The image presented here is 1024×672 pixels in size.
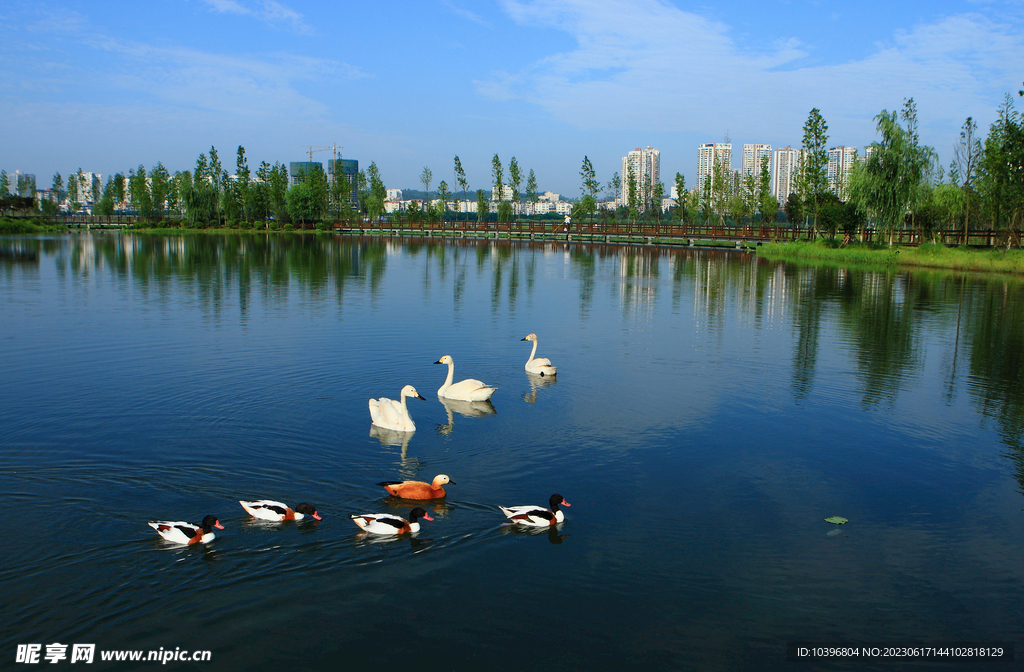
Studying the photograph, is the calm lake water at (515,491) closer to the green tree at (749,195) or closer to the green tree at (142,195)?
the green tree at (749,195)

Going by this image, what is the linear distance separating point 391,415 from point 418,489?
10.2ft

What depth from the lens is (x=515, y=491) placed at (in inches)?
395

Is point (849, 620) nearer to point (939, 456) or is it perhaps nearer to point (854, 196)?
point (939, 456)

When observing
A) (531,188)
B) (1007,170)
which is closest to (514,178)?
(531,188)

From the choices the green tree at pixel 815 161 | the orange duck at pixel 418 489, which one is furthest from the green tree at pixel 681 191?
the orange duck at pixel 418 489

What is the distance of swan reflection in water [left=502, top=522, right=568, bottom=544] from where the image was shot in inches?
351

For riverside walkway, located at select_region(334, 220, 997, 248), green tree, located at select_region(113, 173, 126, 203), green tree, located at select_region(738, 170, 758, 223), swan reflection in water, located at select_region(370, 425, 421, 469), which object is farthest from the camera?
green tree, located at select_region(113, 173, 126, 203)

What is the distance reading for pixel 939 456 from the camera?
12.2 m

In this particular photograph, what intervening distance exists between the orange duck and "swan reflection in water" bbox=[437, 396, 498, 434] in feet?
12.2

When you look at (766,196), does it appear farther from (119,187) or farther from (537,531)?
(119,187)

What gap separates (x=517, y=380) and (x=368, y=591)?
950 centimetres

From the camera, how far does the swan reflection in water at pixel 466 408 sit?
552 inches

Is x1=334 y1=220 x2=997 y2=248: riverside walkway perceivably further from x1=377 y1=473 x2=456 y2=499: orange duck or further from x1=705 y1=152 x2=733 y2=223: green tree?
x1=377 y1=473 x2=456 y2=499: orange duck

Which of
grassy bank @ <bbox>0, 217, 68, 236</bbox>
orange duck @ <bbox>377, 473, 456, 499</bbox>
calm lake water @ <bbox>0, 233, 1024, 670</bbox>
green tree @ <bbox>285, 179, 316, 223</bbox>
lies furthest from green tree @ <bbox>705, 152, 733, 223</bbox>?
orange duck @ <bbox>377, 473, 456, 499</bbox>
